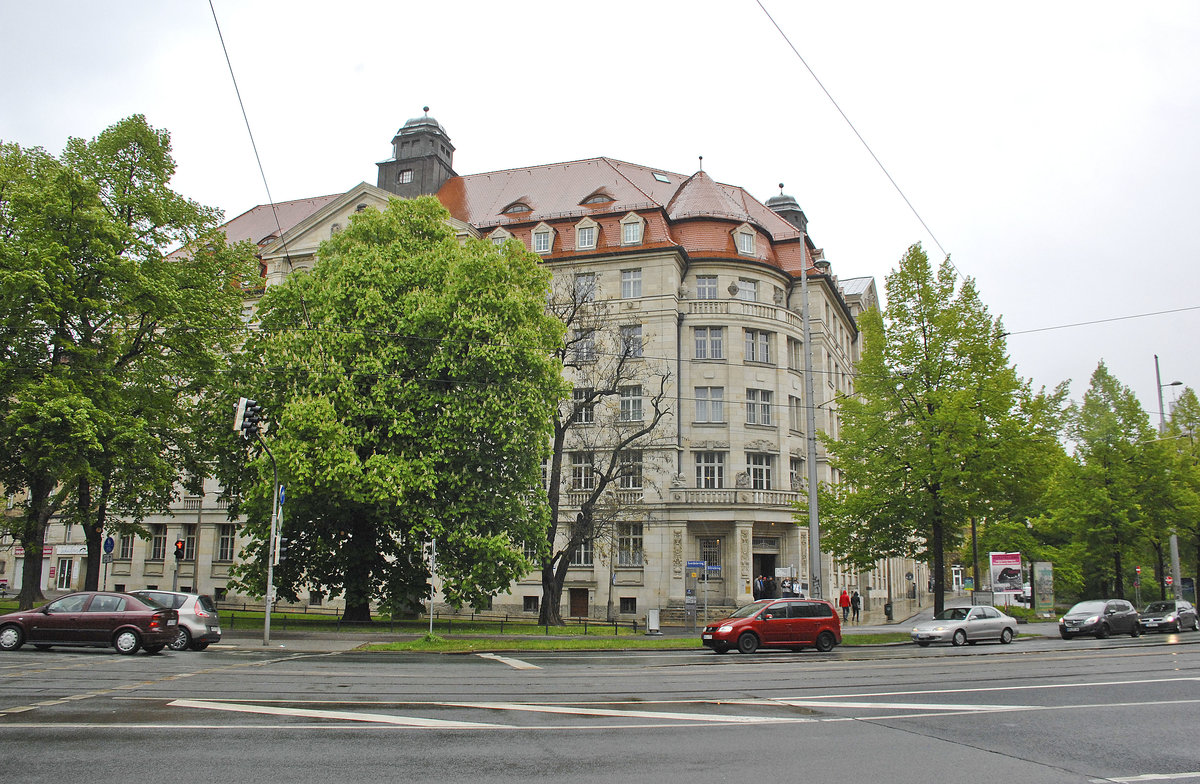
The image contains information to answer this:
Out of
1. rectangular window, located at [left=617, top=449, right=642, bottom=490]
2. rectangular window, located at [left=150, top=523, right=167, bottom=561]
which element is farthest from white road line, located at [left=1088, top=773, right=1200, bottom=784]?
rectangular window, located at [left=150, top=523, right=167, bottom=561]

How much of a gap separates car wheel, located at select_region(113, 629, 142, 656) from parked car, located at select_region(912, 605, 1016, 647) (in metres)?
21.9

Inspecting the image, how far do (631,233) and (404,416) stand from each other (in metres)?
21.1

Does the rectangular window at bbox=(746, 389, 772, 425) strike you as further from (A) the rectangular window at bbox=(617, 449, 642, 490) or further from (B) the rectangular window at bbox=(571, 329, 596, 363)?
(B) the rectangular window at bbox=(571, 329, 596, 363)

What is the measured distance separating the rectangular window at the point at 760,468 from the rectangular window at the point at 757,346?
16.4 ft

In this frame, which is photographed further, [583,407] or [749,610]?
[583,407]

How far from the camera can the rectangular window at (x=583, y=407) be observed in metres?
32.2

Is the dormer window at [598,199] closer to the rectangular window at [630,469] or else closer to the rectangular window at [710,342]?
the rectangular window at [710,342]

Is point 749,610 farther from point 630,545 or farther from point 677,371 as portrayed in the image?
point 677,371

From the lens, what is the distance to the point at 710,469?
41031mm

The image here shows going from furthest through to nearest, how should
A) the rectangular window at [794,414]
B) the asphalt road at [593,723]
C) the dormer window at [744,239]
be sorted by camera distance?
the dormer window at [744,239]
the rectangular window at [794,414]
the asphalt road at [593,723]

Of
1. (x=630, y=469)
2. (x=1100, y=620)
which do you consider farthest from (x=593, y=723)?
(x=1100, y=620)

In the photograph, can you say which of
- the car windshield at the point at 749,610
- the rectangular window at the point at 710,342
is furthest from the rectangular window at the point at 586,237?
the car windshield at the point at 749,610

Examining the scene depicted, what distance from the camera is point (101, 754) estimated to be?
24.5 ft

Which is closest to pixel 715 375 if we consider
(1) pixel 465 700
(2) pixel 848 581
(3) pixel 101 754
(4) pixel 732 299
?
(4) pixel 732 299
